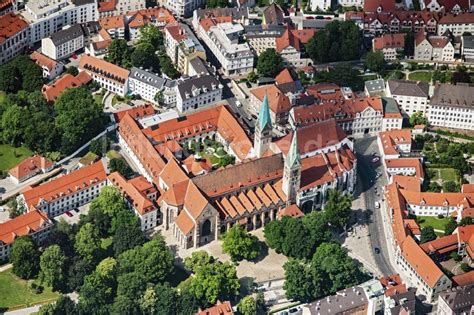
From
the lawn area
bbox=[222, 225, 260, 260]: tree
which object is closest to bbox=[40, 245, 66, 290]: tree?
the lawn area

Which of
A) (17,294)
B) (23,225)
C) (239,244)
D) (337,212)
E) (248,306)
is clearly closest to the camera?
(248,306)

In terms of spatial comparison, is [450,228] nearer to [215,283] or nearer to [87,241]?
[215,283]

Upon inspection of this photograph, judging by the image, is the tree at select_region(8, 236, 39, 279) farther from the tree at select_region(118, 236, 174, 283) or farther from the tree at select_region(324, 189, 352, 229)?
the tree at select_region(324, 189, 352, 229)

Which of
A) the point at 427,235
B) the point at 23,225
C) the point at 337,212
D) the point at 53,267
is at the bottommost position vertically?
the point at 427,235

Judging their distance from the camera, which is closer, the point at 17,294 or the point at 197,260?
the point at 17,294

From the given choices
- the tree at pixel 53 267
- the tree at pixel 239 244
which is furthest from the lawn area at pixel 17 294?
the tree at pixel 239 244

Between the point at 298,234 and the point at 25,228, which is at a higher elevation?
the point at 25,228

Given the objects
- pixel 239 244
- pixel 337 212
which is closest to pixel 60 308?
pixel 239 244

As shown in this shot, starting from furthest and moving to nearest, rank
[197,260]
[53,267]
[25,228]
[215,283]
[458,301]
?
1. [25,228]
2. [197,260]
3. [53,267]
4. [215,283]
5. [458,301]
